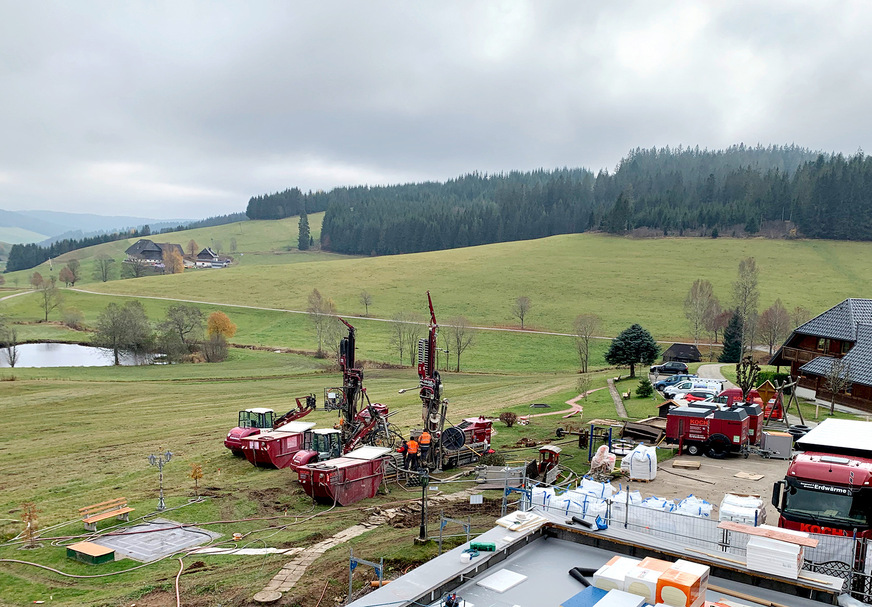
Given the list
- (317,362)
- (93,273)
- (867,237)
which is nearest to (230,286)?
(317,362)

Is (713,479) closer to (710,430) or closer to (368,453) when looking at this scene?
(710,430)

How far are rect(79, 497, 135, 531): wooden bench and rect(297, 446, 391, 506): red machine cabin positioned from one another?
6.24 meters

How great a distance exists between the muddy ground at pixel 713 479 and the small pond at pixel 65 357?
62.5m

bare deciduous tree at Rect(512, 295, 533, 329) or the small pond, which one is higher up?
bare deciduous tree at Rect(512, 295, 533, 329)

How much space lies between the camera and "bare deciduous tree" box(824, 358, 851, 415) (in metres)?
37.9

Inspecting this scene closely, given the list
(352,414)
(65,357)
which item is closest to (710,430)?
(352,414)

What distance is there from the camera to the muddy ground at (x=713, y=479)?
77.2 feet

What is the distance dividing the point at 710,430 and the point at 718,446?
31.7 inches

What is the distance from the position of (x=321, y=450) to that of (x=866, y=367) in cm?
3522

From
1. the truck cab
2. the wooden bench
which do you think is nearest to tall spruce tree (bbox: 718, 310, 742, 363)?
the truck cab

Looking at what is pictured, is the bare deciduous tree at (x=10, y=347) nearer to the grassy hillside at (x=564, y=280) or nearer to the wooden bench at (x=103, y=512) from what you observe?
the grassy hillside at (x=564, y=280)

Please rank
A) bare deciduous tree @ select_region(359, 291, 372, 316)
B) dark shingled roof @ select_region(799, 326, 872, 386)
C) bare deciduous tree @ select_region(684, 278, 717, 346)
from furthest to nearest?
bare deciduous tree @ select_region(359, 291, 372, 316), bare deciduous tree @ select_region(684, 278, 717, 346), dark shingled roof @ select_region(799, 326, 872, 386)

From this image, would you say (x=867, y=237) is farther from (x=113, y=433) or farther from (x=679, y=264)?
(x=113, y=433)

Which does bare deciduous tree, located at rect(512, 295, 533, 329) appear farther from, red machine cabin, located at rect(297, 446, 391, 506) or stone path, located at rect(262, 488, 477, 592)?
red machine cabin, located at rect(297, 446, 391, 506)
